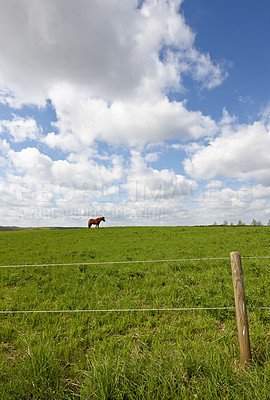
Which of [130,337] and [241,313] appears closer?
[241,313]

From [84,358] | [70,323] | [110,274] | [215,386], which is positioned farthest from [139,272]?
[215,386]

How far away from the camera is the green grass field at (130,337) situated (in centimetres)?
289

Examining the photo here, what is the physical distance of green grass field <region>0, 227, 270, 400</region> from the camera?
289 centimetres

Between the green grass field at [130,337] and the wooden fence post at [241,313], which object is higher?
the wooden fence post at [241,313]

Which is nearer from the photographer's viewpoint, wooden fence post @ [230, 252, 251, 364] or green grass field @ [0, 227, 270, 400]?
green grass field @ [0, 227, 270, 400]

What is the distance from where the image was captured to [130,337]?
4.50 meters

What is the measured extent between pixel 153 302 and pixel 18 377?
12.9ft

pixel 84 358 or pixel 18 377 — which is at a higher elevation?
pixel 18 377

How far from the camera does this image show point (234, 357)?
3.53 metres

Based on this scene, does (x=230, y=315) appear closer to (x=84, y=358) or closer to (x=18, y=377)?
(x=84, y=358)

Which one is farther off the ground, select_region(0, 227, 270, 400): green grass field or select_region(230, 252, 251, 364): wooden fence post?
select_region(230, 252, 251, 364): wooden fence post

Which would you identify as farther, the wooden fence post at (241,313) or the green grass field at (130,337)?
the wooden fence post at (241,313)

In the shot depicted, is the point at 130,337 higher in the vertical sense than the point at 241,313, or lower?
lower

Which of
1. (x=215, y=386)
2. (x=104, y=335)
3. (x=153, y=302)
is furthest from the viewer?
(x=153, y=302)
